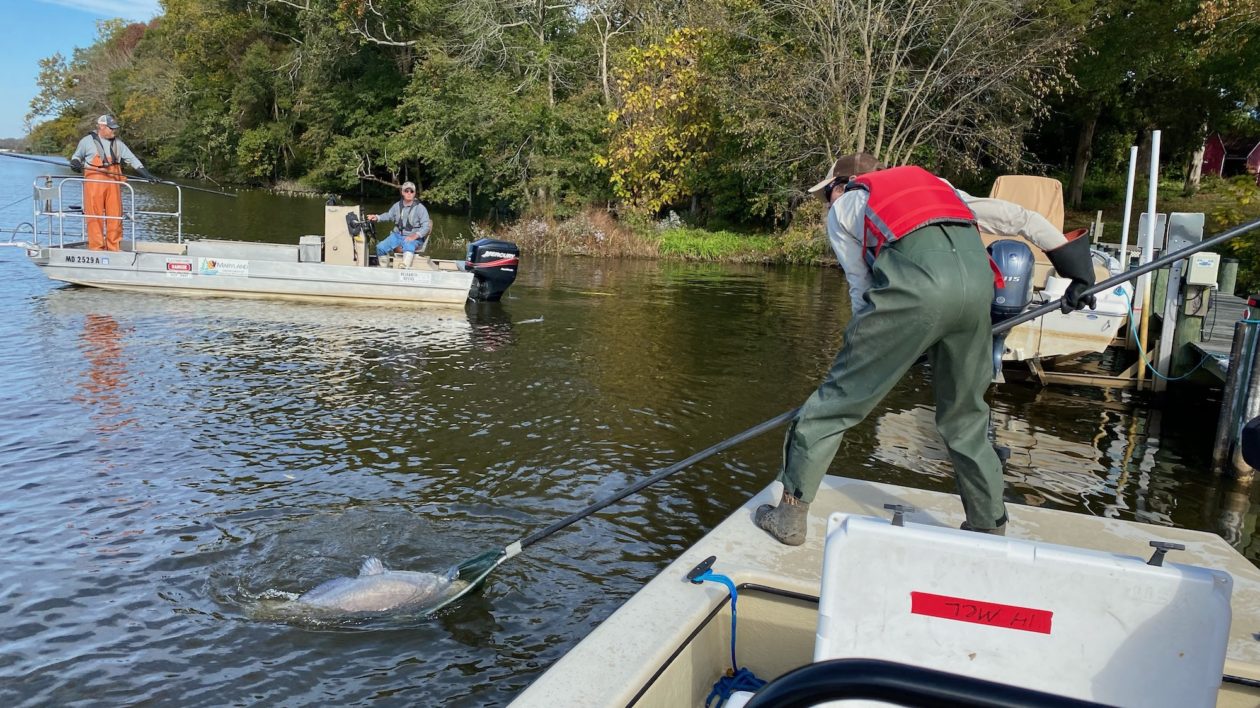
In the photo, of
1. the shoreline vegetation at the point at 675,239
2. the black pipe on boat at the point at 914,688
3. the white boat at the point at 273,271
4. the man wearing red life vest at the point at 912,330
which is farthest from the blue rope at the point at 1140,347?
the shoreline vegetation at the point at 675,239

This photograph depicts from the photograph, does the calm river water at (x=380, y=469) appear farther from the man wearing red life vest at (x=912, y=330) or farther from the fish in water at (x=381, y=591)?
the man wearing red life vest at (x=912, y=330)

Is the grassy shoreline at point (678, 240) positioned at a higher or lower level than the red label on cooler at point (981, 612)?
higher

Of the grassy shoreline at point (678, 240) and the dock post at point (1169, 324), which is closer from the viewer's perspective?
the dock post at point (1169, 324)

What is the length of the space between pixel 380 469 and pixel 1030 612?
5971mm

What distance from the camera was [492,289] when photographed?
51.9 ft

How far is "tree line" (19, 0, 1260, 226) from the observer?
2400 cm

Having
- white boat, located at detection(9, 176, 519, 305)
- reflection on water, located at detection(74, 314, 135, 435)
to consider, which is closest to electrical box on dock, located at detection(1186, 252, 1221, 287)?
white boat, located at detection(9, 176, 519, 305)

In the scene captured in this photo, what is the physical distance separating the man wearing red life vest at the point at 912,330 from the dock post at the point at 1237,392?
Answer: 5.24m

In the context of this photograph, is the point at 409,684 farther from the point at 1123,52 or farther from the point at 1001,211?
the point at 1123,52

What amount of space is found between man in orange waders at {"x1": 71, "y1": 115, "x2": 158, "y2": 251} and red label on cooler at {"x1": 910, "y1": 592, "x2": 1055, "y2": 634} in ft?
47.0

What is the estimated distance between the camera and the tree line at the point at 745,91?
24.0 m

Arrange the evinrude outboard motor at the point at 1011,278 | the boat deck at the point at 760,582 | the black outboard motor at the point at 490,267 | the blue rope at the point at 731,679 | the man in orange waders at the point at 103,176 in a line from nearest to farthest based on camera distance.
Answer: the boat deck at the point at 760,582 → the blue rope at the point at 731,679 → the evinrude outboard motor at the point at 1011,278 → the man in orange waders at the point at 103,176 → the black outboard motor at the point at 490,267

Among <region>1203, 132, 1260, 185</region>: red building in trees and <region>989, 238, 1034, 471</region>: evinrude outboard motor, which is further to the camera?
<region>1203, 132, 1260, 185</region>: red building in trees

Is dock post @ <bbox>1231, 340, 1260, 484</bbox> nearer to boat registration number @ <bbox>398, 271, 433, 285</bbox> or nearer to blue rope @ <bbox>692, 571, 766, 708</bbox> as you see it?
blue rope @ <bbox>692, 571, 766, 708</bbox>
